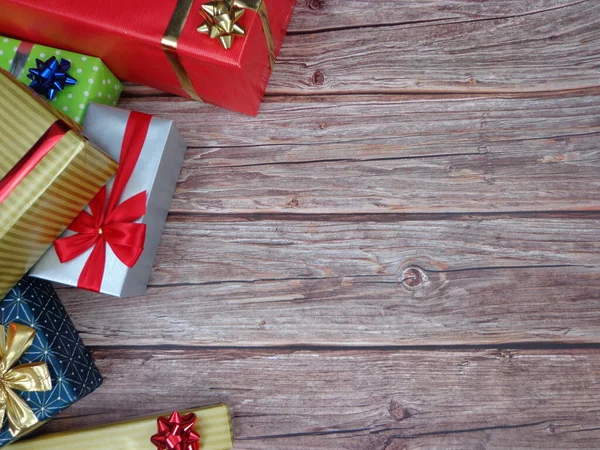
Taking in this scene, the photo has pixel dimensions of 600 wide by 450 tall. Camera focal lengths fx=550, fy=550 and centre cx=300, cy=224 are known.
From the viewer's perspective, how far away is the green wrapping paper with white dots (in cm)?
110

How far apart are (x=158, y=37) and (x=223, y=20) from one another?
0.14 metres

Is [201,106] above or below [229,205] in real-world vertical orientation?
above

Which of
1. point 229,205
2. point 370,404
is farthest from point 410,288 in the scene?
point 229,205

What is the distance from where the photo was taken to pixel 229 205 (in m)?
1.19

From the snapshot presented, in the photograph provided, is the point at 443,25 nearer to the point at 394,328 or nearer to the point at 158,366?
the point at 394,328

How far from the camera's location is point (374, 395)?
43.4 inches

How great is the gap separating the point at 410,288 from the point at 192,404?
506 mm

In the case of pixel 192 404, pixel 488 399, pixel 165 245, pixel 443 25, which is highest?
pixel 443 25

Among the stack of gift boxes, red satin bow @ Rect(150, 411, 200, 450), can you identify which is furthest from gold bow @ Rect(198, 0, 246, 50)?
red satin bow @ Rect(150, 411, 200, 450)

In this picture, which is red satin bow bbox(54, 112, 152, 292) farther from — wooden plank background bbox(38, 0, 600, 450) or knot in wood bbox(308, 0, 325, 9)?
knot in wood bbox(308, 0, 325, 9)

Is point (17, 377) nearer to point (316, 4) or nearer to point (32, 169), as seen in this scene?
point (32, 169)

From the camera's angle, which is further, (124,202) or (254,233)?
(254,233)

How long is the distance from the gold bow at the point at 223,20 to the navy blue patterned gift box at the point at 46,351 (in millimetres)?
583

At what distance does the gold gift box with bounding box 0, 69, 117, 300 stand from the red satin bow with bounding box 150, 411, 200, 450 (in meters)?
0.39
